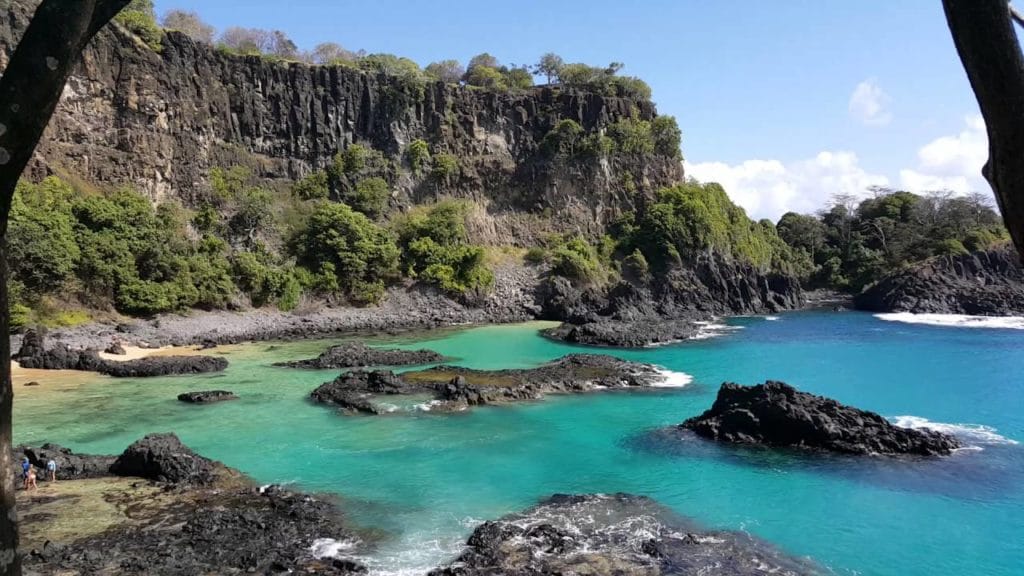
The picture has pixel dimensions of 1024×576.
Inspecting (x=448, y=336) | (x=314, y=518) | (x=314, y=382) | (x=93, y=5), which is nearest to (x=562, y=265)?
(x=448, y=336)

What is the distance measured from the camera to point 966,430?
72.4 ft

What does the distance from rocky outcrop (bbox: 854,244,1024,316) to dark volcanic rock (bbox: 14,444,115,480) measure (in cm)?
6436

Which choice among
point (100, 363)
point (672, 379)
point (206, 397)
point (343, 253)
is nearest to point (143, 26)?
point (343, 253)

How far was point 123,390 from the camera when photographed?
27.4 meters

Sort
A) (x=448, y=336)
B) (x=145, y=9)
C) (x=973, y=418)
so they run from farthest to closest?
(x=145, y=9), (x=448, y=336), (x=973, y=418)

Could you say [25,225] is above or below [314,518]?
above

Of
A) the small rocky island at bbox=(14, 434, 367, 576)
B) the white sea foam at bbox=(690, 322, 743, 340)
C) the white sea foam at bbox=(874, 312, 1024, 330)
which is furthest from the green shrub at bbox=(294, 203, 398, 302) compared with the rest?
the white sea foam at bbox=(874, 312, 1024, 330)

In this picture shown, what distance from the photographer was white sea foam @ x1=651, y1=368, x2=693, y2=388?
29641 mm

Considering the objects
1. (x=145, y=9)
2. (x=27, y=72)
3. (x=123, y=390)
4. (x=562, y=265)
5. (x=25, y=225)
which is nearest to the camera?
(x=27, y=72)

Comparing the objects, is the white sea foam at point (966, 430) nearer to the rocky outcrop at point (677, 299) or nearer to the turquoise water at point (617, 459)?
the turquoise water at point (617, 459)

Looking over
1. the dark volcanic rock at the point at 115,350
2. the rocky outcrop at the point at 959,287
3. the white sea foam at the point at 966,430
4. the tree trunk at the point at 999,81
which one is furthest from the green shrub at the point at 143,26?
the rocky outcrop at the point at 959,287

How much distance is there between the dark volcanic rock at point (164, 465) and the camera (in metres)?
16.6

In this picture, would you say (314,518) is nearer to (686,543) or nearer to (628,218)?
(686,543)

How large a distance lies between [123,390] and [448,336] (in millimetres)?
22557
